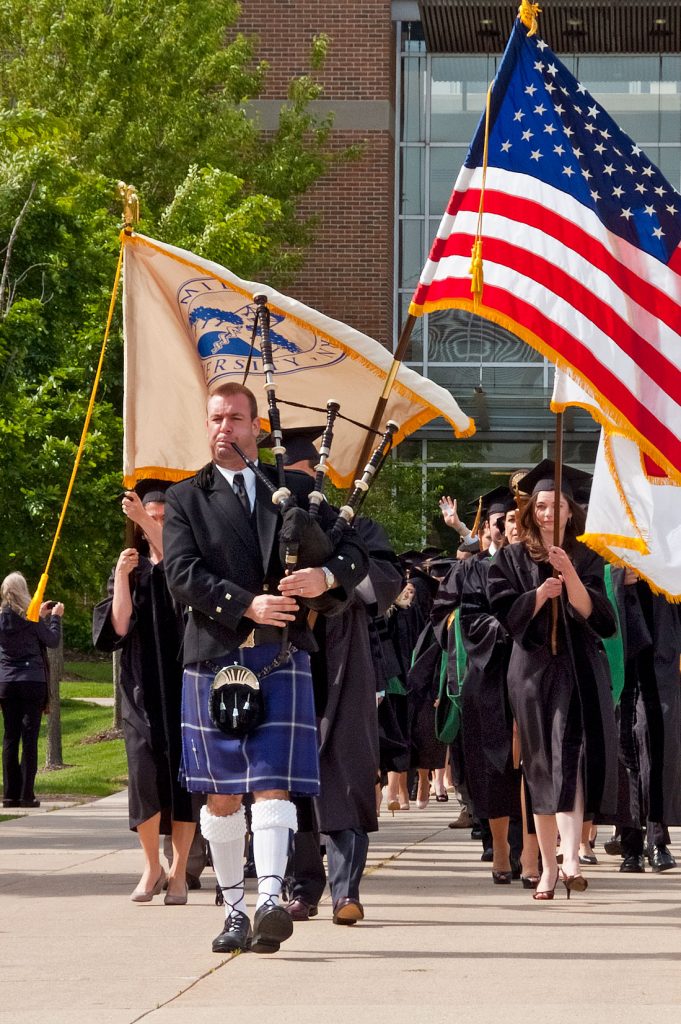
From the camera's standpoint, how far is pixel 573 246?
852 centimetres

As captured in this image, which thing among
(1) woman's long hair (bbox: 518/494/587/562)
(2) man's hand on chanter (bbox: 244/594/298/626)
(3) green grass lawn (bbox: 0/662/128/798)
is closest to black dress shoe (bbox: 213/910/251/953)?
(2) man's hand on chanter (bbox: 244/594/298/626)

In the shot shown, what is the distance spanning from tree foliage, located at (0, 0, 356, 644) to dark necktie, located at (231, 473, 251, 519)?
27.7ft

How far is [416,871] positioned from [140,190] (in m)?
13.0

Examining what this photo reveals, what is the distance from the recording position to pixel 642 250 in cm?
853

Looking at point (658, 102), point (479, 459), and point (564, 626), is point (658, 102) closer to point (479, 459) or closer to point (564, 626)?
point (479, 459)

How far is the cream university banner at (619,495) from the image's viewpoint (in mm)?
8805

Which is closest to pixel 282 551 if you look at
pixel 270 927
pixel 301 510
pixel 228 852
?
pixel 301 510

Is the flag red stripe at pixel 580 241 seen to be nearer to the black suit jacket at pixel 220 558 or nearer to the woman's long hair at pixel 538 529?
the woman's long hair at pixel 538 529

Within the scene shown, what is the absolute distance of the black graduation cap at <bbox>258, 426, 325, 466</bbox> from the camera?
26.1 feet

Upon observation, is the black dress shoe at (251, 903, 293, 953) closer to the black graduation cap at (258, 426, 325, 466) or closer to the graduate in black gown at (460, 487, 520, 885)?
the black graduation cap at (258, 426, 325, 466)

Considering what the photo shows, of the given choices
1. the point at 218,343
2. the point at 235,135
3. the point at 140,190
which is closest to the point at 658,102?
the point at 235,135

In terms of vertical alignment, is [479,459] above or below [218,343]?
above

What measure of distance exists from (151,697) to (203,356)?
6.40ft

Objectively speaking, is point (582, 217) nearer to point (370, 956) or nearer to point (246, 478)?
point (246, 478)
